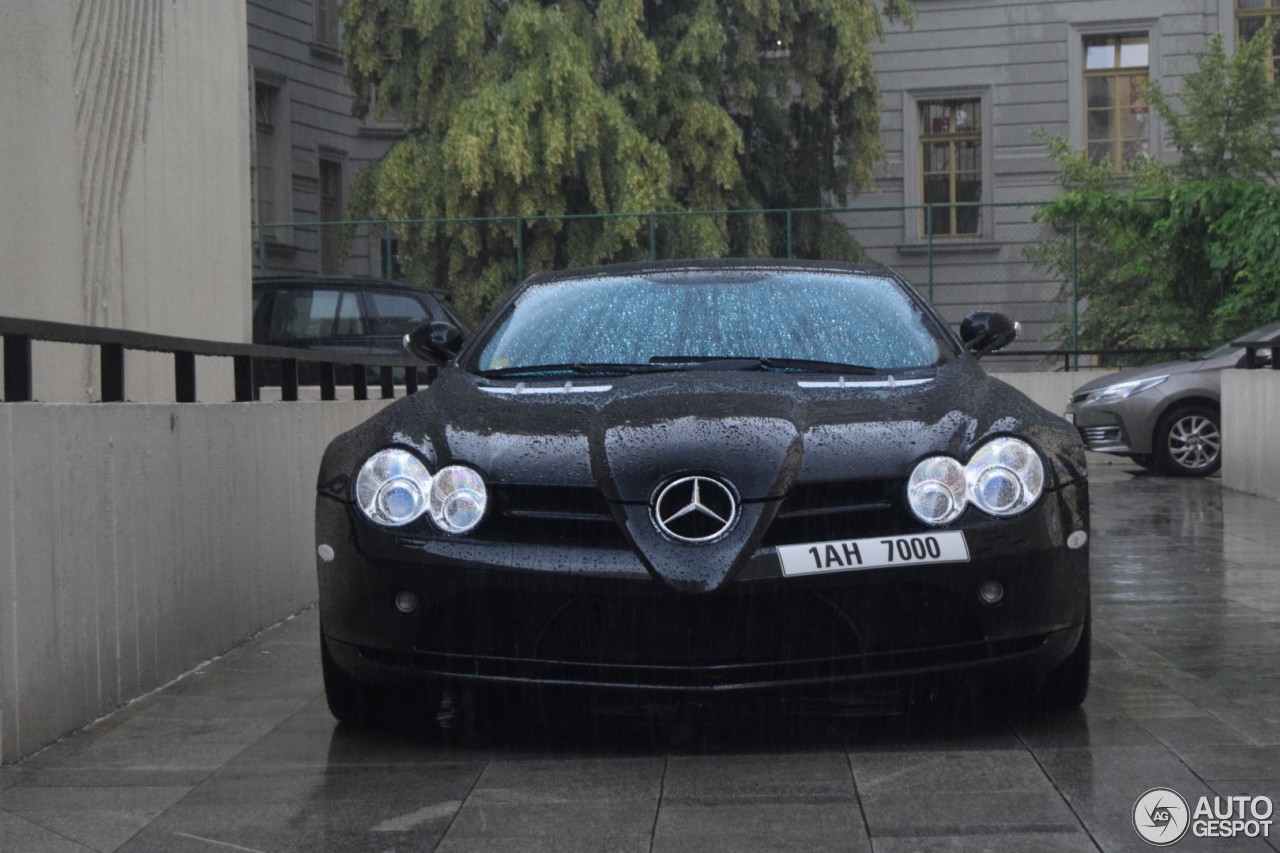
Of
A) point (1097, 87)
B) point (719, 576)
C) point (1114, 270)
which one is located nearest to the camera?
point (719, 576)

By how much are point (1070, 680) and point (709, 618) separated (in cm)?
119

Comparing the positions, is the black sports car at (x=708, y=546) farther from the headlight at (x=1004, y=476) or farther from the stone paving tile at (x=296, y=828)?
the stone paving tile at (x=296, y=828)

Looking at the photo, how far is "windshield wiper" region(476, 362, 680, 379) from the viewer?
20.1ft

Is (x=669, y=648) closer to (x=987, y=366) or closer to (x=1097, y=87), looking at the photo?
(x=987, y=366)

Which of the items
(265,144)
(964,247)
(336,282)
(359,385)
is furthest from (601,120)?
(359,385)

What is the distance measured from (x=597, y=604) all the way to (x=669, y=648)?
214mm

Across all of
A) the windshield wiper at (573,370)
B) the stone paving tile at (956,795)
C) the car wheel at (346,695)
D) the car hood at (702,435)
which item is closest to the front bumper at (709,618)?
the car hood at (702,435)

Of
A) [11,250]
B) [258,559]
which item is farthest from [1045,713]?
[11,250]

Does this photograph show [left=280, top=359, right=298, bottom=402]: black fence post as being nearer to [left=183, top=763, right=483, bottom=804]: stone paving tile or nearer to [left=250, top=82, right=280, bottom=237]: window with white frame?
[left=183, top=763, right=483, bottom=804]: stone paving tile

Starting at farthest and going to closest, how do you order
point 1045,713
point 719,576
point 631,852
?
point 1045,713 < point 719,576 < point 631,852

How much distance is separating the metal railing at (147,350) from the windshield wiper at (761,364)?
65.9 inches

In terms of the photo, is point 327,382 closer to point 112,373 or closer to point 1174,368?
point 112,373

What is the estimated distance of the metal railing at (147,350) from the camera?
17.7ft

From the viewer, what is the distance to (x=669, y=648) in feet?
16.6
